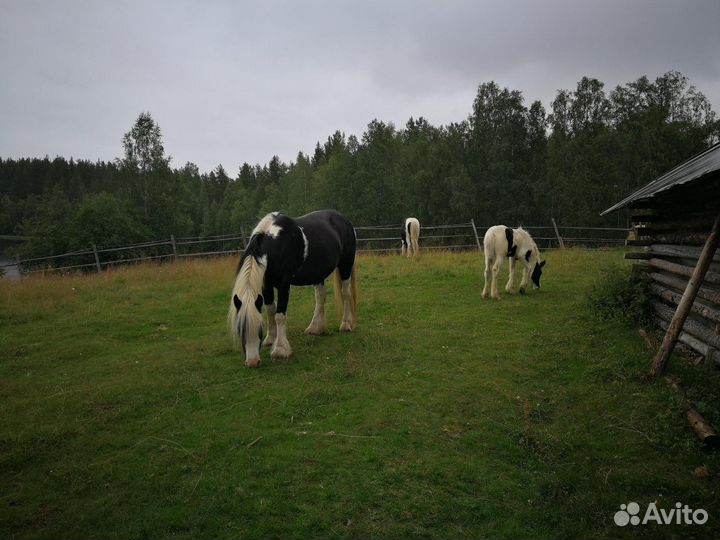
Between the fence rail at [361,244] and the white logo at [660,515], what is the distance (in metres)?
15.1

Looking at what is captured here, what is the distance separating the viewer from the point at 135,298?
11.2m

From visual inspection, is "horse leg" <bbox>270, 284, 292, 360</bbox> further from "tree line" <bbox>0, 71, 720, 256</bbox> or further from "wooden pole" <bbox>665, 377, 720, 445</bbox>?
"tree line" <bbox>0, 71, 720, 256</bbox>

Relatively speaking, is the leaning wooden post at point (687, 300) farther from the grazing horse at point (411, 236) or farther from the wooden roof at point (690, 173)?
the grazing horse at point (411, 236)

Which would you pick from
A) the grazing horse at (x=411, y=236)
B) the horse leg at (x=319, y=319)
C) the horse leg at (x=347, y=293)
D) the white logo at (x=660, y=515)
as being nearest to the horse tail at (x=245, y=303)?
the horse leg at (x=319, y=319)

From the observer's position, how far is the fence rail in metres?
18.0

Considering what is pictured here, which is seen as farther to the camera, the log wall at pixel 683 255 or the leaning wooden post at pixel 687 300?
the log wall at pixel 683 255

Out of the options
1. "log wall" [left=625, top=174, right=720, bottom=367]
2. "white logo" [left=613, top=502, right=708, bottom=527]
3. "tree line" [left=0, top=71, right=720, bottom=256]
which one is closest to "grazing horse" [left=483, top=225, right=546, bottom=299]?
"log wall" [left=625, top=174, right=720, bottom=367]

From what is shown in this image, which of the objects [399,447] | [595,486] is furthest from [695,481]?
[399,447]

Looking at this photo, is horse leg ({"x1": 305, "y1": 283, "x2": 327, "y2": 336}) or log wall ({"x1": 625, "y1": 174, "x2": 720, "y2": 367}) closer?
log wall ({"x1": 625, "y1": 174, "x2": 720, "y2": 367})

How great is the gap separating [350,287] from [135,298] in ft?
22.1

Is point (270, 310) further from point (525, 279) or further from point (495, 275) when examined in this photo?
point (525, 279)

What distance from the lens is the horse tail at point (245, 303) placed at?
17.9 ft

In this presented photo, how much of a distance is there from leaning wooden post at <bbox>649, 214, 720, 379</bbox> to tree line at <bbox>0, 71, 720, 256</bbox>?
2614cm

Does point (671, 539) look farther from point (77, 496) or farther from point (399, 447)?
point (77, 496)
